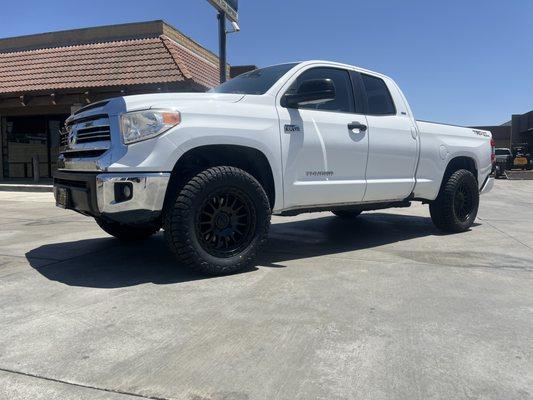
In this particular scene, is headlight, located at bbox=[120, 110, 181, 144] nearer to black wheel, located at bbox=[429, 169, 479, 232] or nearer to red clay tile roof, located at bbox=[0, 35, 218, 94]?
black wheel, located at bbox=[429, 169, 479, 232]

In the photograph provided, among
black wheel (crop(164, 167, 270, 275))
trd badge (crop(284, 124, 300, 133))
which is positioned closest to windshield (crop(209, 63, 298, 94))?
trd badge (crop(284, 124, 300, 133))

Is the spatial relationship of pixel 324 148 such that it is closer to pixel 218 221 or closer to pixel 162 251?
pixel 218 221

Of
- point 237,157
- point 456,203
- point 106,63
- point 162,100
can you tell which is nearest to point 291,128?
point 237,157

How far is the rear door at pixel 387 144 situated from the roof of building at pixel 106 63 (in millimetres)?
8942

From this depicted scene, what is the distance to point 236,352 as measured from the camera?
2.77 metres

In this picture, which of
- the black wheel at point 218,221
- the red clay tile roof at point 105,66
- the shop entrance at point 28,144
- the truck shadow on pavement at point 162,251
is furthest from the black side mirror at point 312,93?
the shop entrance at point 28,144

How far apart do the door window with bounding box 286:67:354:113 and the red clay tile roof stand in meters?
9.12

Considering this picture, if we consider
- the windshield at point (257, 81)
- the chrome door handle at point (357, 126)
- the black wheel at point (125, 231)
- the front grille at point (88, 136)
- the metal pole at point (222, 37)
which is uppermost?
the metal pole at point (222, 37)

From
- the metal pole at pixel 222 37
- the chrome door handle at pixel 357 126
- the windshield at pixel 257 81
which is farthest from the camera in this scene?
the metal pole at pixel 222 37

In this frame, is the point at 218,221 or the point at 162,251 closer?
the point at 218,221

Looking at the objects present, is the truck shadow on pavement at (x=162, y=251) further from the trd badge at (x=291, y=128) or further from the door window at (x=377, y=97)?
the door window at (x=377, y=97)

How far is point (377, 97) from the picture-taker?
231 inches

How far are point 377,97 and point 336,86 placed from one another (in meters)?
0.74

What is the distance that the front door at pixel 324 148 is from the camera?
471 cm
